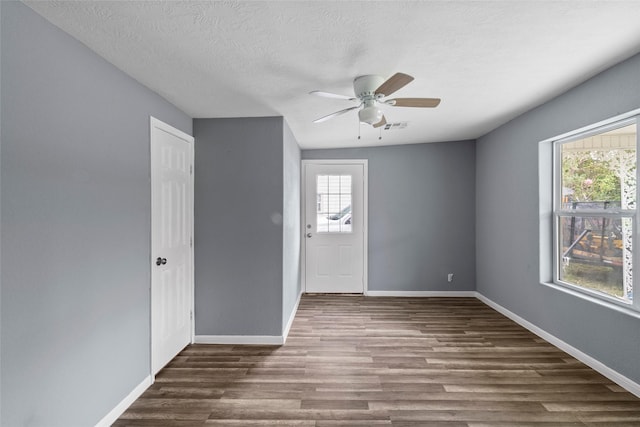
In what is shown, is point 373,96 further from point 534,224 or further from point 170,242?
point 534,224

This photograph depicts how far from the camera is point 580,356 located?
108 inches

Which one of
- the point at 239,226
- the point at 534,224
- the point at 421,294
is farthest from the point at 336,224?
the point at 534,224

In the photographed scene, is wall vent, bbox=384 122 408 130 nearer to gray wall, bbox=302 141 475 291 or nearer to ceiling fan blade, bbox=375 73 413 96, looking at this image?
gray wall, bbox=302 141 475 291

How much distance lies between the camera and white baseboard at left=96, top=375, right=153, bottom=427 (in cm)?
197

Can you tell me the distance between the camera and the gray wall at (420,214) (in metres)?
4.78

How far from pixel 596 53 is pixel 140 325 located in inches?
150

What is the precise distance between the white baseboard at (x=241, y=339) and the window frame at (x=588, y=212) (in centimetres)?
290

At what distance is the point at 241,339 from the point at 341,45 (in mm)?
2795

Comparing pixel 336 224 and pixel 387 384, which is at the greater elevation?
pixel 336 224

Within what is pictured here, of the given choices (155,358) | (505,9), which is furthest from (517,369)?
(155,358)

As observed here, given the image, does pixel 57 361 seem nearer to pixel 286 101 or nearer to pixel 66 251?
pixel 66 251

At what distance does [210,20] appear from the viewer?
161 centimetres

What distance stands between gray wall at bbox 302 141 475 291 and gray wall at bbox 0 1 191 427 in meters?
3.13

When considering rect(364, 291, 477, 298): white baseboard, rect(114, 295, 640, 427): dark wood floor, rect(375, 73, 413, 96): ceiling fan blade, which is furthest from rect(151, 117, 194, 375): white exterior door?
rect(364, 291, 477, 298): white baseboard
